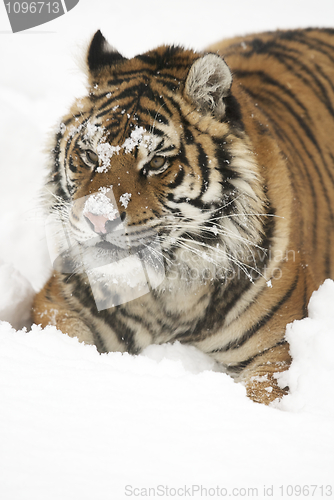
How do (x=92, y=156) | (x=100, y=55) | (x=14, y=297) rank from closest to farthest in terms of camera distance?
1. (x=92, y=156)
2. (x=100, y=55)
3. (x=14, y=297)

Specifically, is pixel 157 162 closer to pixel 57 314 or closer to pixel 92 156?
pixel 92 156

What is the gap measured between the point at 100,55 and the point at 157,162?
1.38ft

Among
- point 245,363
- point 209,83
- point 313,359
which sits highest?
point 209,83

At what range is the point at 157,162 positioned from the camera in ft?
3.33

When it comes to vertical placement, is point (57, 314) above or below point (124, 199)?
below

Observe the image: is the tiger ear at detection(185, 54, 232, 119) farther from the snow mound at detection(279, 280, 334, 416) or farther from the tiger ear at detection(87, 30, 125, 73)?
the snow mound at detection(279, 280, 334, 416)

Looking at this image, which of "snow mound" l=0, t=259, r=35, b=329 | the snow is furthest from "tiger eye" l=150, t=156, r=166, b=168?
"snow mound" l=0, t=259, r=35, b=329

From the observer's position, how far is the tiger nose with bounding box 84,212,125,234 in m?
0.95

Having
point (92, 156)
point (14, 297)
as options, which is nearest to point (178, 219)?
point (92, 156)

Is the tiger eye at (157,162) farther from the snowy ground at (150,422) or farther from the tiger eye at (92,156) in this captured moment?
the snowy ground at (150,422)

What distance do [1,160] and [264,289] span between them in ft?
4.89

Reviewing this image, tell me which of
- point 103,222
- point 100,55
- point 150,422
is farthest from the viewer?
point 100,55

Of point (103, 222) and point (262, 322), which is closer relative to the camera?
point (103, 222)

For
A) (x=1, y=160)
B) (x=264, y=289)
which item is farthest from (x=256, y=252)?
(x=1, y=160)
